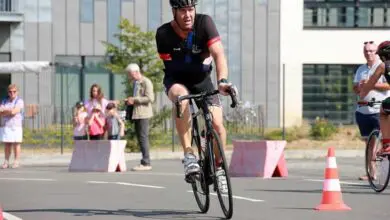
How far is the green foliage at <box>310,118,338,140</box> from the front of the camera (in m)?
34.0

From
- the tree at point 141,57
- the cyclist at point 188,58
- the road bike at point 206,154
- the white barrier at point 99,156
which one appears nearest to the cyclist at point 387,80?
the cyclist at point 188,58

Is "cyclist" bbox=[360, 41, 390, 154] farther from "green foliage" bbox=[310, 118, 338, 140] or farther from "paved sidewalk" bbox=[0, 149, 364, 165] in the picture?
"green foliage" bbox=[310, 118, 338, 140]

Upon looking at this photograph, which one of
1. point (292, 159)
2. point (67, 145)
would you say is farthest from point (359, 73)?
point (67, 145)

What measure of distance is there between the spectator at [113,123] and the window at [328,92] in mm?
22981

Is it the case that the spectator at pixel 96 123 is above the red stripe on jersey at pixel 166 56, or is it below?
below

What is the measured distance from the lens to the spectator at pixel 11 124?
877 inches

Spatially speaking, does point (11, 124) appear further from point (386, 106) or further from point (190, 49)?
point (190, 49)

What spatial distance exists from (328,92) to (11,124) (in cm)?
2635

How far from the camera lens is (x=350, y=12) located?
49375 millimetres

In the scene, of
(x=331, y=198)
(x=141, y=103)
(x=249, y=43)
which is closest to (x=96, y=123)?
(x=141, y=103)

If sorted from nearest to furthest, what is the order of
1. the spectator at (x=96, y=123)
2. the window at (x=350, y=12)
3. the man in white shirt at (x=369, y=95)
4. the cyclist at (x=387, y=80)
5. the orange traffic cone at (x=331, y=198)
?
the orange traffic cone at (x=331, y=198) < the cyclist at (x=387, y=80) < the man in white shirt at (x=369, y=95) < the spectator at (x=96, y=123) < the window at (x=350, y=12)

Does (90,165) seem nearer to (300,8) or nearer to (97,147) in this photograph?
(97,147)

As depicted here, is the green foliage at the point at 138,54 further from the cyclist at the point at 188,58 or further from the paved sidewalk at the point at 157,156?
the cyclist at the point at 188,58

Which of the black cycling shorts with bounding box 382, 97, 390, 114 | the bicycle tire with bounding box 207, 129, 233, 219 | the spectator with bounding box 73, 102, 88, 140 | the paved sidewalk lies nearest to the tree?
the paved sidewalk
